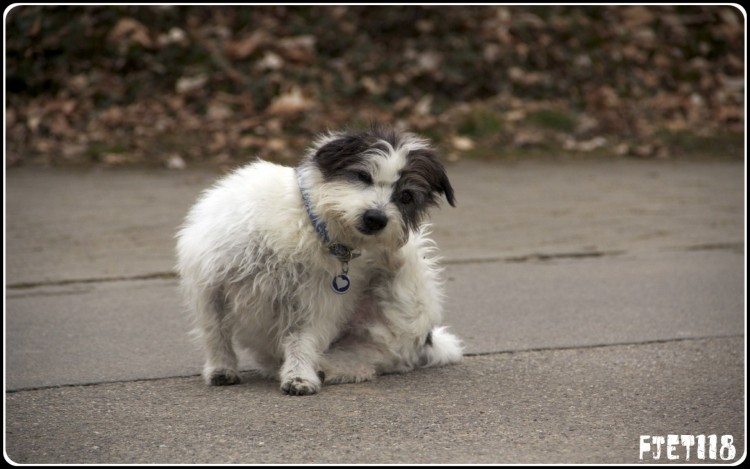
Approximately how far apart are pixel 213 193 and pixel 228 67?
861 cm

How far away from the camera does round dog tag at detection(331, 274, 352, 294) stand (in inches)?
198

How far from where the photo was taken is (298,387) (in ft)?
16.1

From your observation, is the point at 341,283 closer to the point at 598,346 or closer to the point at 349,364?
the point at 349,364

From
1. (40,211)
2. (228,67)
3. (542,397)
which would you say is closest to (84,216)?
(40,211)

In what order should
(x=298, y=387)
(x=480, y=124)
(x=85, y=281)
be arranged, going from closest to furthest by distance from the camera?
(x=298, y=387), (x=85, y=281), (x=480, y=124)

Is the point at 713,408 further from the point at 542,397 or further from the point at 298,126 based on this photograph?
the point at 298,126

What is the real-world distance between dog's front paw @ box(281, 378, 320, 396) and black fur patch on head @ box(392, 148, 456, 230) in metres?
0.90

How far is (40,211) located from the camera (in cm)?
956

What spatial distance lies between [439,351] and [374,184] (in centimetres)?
130

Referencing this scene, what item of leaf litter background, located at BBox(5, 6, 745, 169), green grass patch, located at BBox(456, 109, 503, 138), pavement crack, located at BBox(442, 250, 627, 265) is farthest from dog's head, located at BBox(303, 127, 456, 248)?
green grass patch, located at BBox(456, 109, 503, 138)

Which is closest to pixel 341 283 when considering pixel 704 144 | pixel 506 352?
pixel 506 352

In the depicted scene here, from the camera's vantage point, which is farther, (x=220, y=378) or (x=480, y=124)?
(x=480, y=124)

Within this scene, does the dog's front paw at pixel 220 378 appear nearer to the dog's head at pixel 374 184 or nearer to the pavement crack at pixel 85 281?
the dog's head at pixel 374 184

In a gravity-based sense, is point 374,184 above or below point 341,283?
above
